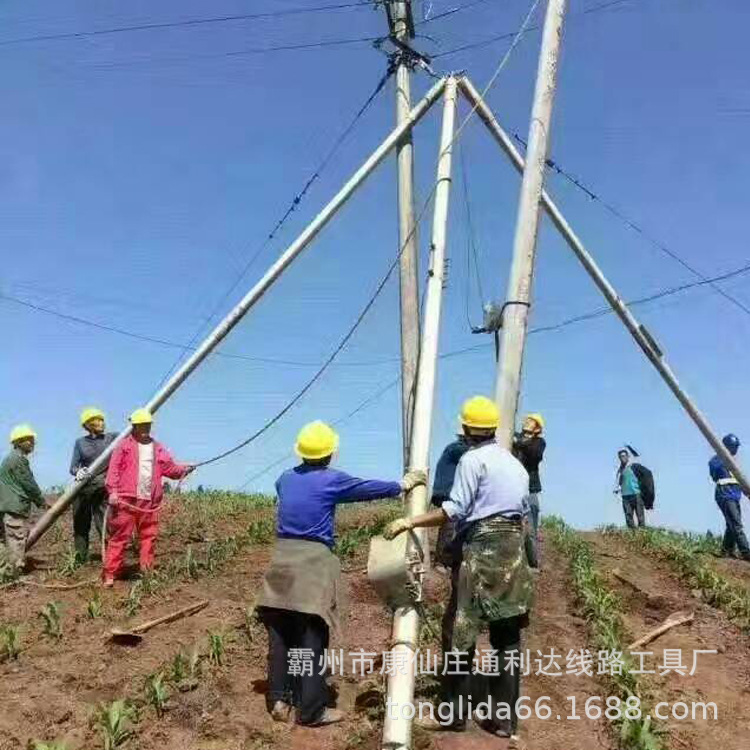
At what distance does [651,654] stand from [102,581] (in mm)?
5567

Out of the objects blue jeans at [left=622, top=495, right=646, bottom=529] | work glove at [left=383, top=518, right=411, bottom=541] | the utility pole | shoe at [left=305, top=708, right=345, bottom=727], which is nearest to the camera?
shoe at [left=305, top=708, right=345, bottom=727]

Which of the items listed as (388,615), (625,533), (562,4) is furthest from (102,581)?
(625,533)

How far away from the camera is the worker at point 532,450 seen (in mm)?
9645

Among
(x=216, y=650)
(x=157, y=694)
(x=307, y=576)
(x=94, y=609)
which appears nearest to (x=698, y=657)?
(x=307, y=576)

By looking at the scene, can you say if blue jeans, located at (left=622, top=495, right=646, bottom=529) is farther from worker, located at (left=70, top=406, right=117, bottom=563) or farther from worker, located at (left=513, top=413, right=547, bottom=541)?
worker, located at (left=70, top=406, right=117, bottom=563)

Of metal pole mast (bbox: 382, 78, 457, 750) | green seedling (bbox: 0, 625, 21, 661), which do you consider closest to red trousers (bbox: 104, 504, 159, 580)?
green seedling (bbox: 0, 625, 21, 661)

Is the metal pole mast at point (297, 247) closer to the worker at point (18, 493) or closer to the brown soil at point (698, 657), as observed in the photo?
the worker at point (18, 493)

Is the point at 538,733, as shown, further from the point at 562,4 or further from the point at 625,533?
the point at 625,533

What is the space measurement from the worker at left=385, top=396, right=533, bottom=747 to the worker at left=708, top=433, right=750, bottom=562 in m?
7.92

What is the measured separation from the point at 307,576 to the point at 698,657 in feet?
12.2

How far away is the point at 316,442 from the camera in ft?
19.2

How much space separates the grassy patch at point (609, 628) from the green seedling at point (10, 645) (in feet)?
15.3

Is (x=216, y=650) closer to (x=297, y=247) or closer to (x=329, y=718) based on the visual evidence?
(x=329, y=718)

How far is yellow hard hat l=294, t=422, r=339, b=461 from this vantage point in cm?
583
